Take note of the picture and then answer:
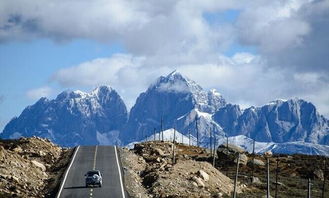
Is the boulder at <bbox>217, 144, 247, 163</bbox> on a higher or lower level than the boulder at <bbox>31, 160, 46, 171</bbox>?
higher

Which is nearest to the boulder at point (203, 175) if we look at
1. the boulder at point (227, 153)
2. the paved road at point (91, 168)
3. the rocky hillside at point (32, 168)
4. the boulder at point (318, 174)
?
the paved road at point (91, 168)

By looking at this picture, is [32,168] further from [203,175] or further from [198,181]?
[203,175]

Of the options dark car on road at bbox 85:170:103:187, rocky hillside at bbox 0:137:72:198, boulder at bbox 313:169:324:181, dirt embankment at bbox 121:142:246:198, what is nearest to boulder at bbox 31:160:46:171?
rocky hillside at bbox 0:137:72:198

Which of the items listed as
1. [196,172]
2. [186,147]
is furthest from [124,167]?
[186,147]

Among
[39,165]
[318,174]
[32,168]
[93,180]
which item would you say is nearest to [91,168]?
[39,165]

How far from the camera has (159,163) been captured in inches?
4724

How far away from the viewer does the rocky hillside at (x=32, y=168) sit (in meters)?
89.5

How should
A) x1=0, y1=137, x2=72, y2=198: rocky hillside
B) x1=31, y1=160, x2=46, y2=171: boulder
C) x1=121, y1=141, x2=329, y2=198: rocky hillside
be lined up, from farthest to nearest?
x1=31, y1=160, x2=46, y2=171: boulder, x1=121, y1=141, x2=329, y2=198: rocky hillside, x1=0, y1=137, x2=72, y2=198: rocky hillside

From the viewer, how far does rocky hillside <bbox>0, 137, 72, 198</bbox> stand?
89500 millimetres

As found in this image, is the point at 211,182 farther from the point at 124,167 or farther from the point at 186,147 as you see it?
the point at 186,147

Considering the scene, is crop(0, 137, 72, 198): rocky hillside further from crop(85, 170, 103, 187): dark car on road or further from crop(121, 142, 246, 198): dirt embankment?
crop(121, 142, 246, 198): dirt embankment

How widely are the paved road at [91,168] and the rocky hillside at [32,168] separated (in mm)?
1946

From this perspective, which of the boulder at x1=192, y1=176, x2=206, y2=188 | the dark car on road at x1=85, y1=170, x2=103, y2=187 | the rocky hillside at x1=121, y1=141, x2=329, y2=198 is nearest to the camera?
the dark car on road at x1=85, y1=170, x2=103, y2=187

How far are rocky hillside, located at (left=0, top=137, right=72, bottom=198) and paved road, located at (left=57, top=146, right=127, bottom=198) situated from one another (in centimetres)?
195
